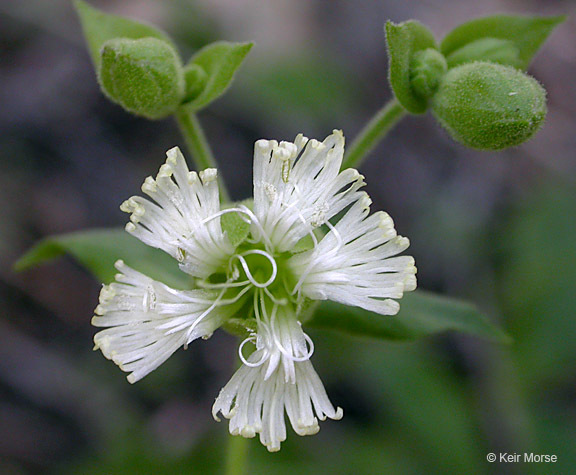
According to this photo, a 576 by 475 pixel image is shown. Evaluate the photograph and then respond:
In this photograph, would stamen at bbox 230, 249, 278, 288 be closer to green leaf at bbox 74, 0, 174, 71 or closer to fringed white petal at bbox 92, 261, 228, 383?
fringed white petal at bbox 92, 261, 228, 383

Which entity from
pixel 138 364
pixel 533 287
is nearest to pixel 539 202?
pixel 533 287

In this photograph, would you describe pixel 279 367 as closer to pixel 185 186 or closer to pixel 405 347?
pixel 185 186

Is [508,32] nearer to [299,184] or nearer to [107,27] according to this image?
[299,184]

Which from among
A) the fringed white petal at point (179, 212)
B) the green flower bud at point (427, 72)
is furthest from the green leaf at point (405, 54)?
the fringed white petal at point (179, 212)

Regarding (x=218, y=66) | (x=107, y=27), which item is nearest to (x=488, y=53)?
(x=218, y=66)

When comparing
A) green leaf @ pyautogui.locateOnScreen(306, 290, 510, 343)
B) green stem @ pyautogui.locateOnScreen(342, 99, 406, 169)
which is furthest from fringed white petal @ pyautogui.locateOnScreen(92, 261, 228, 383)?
green stem @ pyautogui.locateOnScreen(342, 99, 406, 169)
